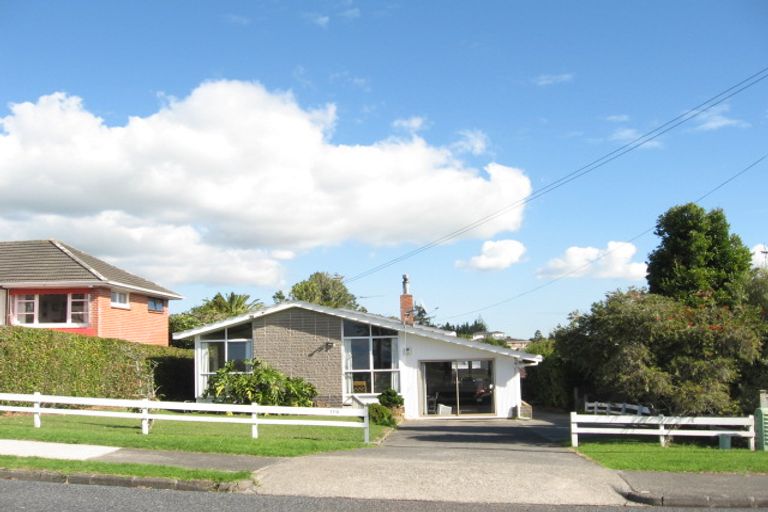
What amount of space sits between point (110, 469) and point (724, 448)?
39.3ft

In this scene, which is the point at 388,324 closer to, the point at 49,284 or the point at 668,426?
the point at 668,426

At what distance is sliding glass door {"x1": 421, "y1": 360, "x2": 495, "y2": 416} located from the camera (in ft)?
88.8

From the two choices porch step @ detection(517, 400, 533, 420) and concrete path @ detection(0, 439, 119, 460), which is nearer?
concrete path @ detection(0, 439, 119, 460)

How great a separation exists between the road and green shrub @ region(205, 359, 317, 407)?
541 inches

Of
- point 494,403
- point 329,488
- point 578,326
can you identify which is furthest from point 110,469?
point 494,403

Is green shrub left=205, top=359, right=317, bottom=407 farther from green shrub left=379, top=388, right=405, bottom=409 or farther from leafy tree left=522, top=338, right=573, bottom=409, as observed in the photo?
leafy tree left=522, top=338, right=573, bottom=409

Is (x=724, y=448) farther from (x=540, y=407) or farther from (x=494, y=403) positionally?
(x=540, y=407)

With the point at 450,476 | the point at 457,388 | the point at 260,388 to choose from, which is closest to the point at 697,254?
the point at 457,388

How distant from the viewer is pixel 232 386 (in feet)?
80.9

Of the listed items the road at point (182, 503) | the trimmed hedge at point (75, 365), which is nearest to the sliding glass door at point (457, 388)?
the trimmed hedge at point (75, 365)

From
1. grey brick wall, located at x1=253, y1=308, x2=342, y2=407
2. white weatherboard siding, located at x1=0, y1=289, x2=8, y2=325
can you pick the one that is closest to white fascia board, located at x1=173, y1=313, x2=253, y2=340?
grey brick wall, located at x1=253, y1=308, x2=342, y2=407

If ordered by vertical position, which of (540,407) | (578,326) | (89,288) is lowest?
(540,407)

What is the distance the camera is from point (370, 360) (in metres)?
26.9

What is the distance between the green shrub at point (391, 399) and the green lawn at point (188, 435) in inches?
232
